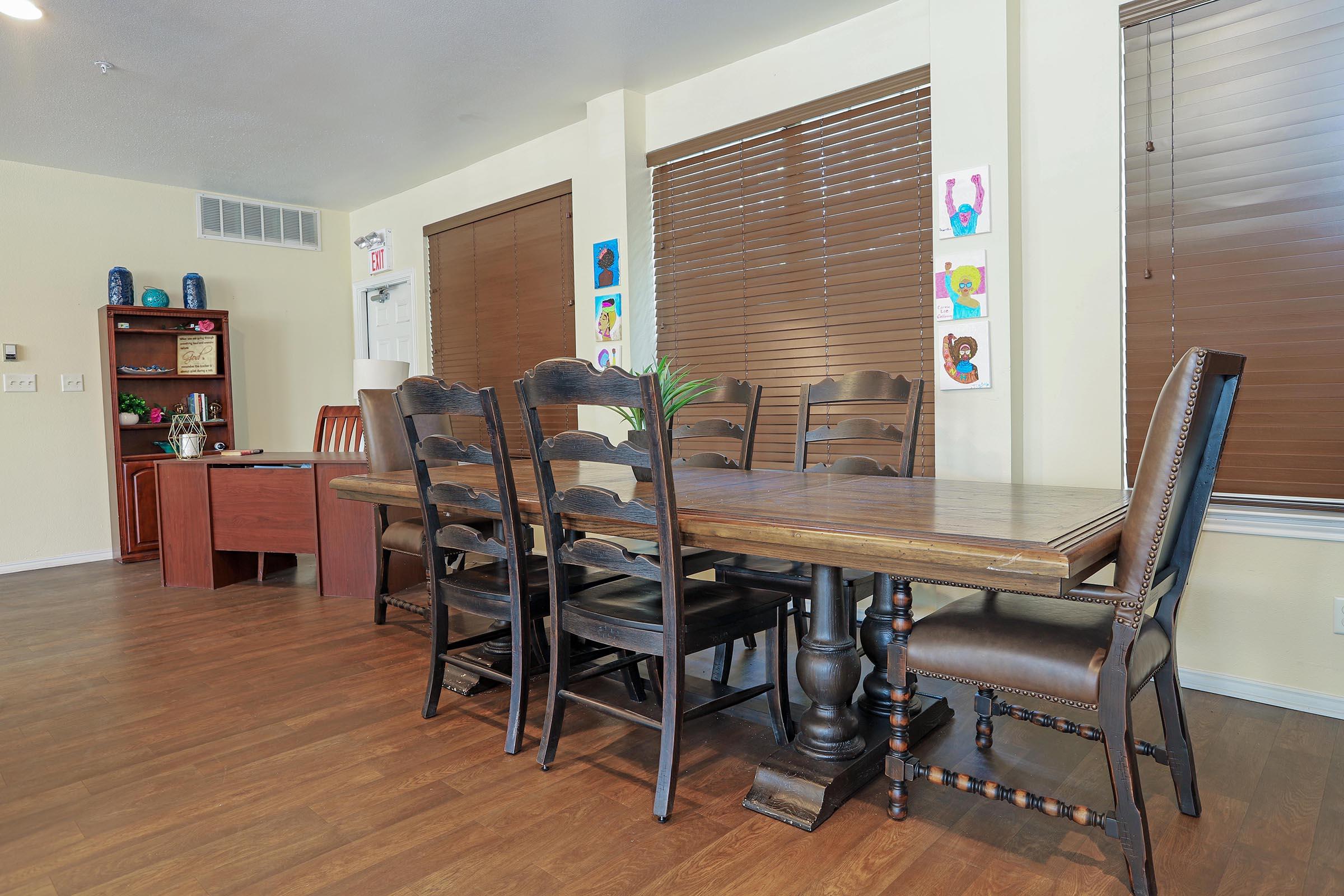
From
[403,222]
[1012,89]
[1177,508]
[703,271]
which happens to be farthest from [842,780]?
[403,222]

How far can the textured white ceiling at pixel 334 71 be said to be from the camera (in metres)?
3.36

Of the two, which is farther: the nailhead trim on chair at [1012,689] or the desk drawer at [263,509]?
the desk drawer at [263,509]

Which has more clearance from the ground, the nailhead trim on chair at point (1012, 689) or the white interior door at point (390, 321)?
the white interior door at point (390, 321)

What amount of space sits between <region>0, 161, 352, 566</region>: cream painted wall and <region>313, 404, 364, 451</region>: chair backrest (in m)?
1.34

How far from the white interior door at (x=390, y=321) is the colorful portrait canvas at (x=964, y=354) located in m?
4.32

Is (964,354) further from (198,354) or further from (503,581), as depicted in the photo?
(198,354)

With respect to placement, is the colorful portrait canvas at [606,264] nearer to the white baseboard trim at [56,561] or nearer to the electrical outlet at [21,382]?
the electrical outlet at [21,382]

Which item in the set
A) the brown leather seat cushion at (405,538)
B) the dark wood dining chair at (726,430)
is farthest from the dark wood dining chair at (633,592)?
the brown leather seat cushion at (405,538)

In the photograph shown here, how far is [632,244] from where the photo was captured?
4.31 metres

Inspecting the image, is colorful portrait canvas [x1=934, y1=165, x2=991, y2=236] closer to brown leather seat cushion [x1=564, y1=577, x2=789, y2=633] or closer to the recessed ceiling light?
brown leather seat cushion [x1=564, y1=577, x2=789, y2=633]

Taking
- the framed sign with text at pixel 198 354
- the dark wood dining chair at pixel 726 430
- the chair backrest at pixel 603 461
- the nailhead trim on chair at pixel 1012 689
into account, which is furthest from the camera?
the framed sign with text at pixel 198 354

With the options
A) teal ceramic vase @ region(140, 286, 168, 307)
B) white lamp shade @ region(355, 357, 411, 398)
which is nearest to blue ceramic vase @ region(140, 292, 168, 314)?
teal ceramic vase @ region(140, 286, 168, 307)

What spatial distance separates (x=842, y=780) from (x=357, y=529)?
2988 mm

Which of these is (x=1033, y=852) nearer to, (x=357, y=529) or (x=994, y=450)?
(x=994, y=450)
